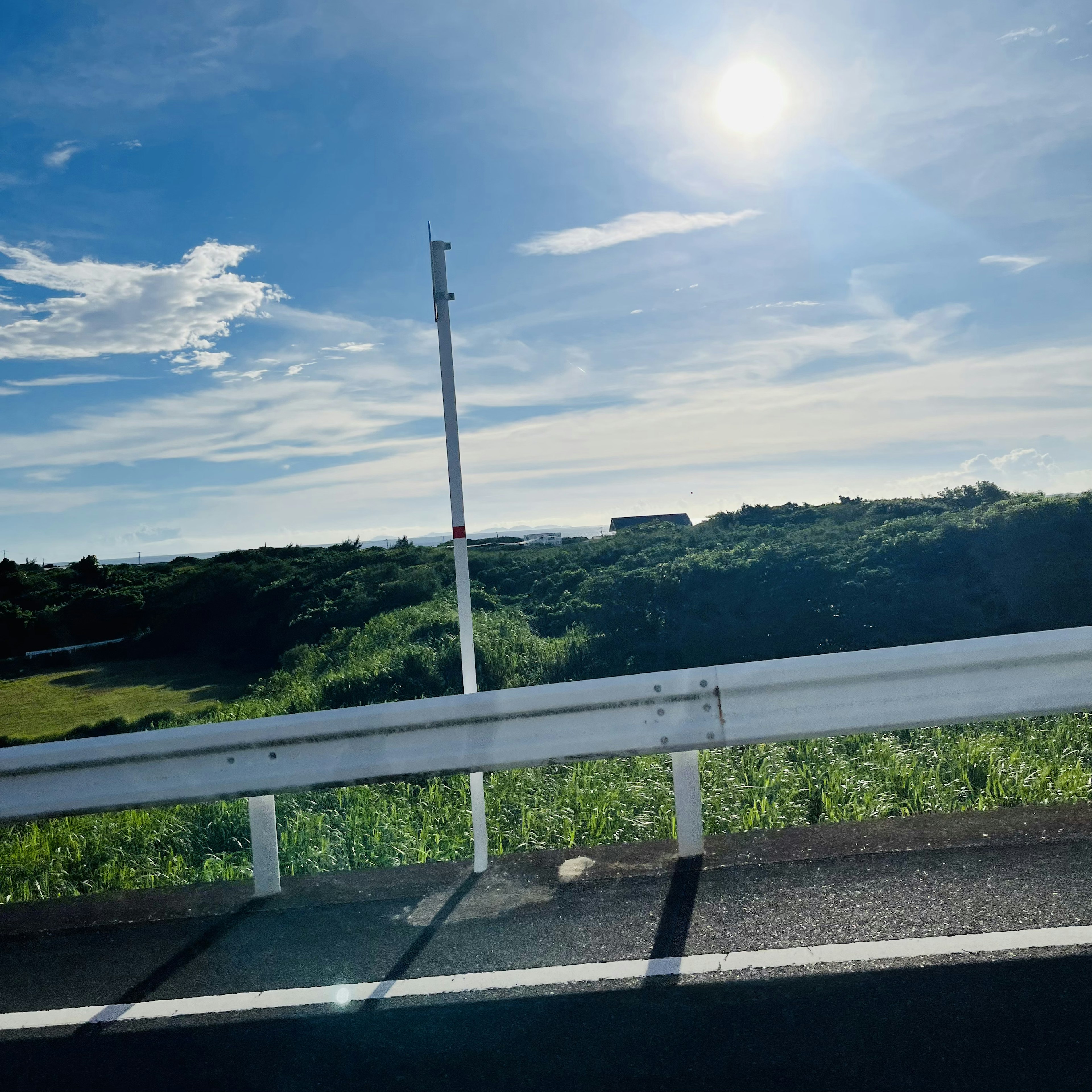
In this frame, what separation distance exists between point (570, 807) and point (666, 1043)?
365 centimetres

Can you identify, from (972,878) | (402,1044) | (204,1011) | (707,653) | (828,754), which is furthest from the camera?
(707,653)

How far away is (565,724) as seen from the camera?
154 inches

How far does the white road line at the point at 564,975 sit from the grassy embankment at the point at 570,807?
215 cm

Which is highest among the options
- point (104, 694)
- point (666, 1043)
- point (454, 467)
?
point (454, 467)

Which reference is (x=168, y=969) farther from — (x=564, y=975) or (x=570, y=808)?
(x=570, y=808)

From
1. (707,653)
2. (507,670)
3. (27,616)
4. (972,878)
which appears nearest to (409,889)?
(972,878)

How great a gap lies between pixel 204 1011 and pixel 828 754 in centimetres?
558

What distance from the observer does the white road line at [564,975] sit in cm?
308

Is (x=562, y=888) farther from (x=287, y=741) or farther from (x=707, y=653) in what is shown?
(x=707, y=653)

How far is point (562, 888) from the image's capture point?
3.88 meters

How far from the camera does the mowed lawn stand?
17.3 m

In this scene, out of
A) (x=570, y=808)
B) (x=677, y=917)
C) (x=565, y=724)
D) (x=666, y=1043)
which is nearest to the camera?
(x=666, y=1043)

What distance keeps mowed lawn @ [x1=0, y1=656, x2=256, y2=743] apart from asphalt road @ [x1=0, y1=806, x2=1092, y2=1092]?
13642mm

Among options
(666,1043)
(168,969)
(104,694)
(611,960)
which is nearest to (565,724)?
(611,960)
